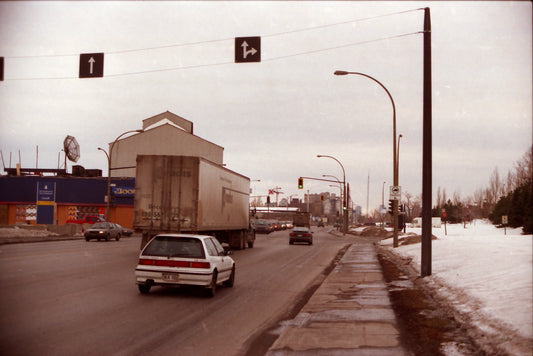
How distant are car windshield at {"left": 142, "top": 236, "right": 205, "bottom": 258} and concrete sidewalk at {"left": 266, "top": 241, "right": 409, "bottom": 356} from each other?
2962mm

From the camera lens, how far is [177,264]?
12.1 metres

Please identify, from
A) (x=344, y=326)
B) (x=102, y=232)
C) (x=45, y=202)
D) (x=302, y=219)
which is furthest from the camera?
(x=302, y=219)

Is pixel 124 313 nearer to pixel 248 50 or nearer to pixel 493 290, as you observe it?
pixel 493 290

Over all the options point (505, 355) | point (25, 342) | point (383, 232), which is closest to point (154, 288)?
point (25, 342)

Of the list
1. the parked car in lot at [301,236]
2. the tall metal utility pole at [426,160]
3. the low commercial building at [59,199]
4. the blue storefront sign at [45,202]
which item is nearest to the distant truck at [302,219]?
the low commercial building at [59,199]

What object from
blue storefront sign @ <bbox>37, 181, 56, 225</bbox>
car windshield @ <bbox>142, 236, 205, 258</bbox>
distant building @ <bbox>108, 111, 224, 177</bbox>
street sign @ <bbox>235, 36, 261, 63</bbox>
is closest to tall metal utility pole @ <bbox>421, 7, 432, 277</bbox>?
street sign @ <bbox>235, 36, 261, 63</bbox>

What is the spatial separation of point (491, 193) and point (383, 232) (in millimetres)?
60477

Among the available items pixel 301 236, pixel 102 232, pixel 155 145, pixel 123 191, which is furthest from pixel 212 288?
pixel 155 145

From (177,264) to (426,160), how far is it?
8.63 m

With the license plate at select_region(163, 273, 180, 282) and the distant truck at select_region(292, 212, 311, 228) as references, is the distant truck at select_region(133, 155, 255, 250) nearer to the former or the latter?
the license plate at select_region(163, 273, 180, 282)

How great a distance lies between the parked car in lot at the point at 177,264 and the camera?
12094mm

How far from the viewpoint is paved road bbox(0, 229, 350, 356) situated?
7.33 m

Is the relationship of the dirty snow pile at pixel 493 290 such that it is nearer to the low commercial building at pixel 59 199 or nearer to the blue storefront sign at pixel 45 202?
the low commercial building at pixel 59 199

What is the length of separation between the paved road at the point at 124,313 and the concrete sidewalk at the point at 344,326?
566mm
